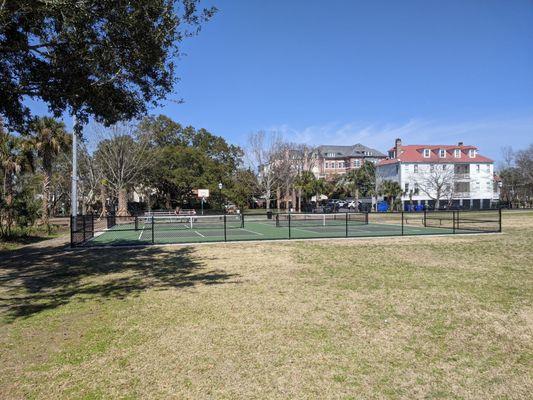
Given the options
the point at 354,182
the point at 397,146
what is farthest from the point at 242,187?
the point at 397,146

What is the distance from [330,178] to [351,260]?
283ft

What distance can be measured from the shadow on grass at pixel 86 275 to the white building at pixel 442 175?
63.8 meters

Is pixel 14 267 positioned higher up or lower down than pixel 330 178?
lower down

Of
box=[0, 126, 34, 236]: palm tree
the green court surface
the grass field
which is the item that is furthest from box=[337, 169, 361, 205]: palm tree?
the grass field

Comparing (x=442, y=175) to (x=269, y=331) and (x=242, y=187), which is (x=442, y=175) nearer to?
(x=242, y=187)

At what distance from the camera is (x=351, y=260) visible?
14.1 m

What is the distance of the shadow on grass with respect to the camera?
884cm

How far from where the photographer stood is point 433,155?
252 feet

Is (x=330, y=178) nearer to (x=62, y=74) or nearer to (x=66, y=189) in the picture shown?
(x=66, y=189)

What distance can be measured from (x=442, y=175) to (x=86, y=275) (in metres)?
71.3

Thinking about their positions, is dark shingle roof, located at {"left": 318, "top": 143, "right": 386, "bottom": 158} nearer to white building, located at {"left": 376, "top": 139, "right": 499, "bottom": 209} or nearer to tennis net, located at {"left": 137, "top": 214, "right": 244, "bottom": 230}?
white building, located at {"left": 376, "top": 139, "right": 499, "bottom": 209}

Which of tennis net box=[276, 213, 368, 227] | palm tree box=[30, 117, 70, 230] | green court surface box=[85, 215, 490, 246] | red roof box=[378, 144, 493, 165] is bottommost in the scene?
green court surface box=[85, 215, 490, 246]

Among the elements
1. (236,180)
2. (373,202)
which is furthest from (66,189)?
(373,202)

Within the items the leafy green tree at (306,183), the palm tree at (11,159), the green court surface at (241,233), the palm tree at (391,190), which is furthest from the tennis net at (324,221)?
the palm tree at (391,190)
